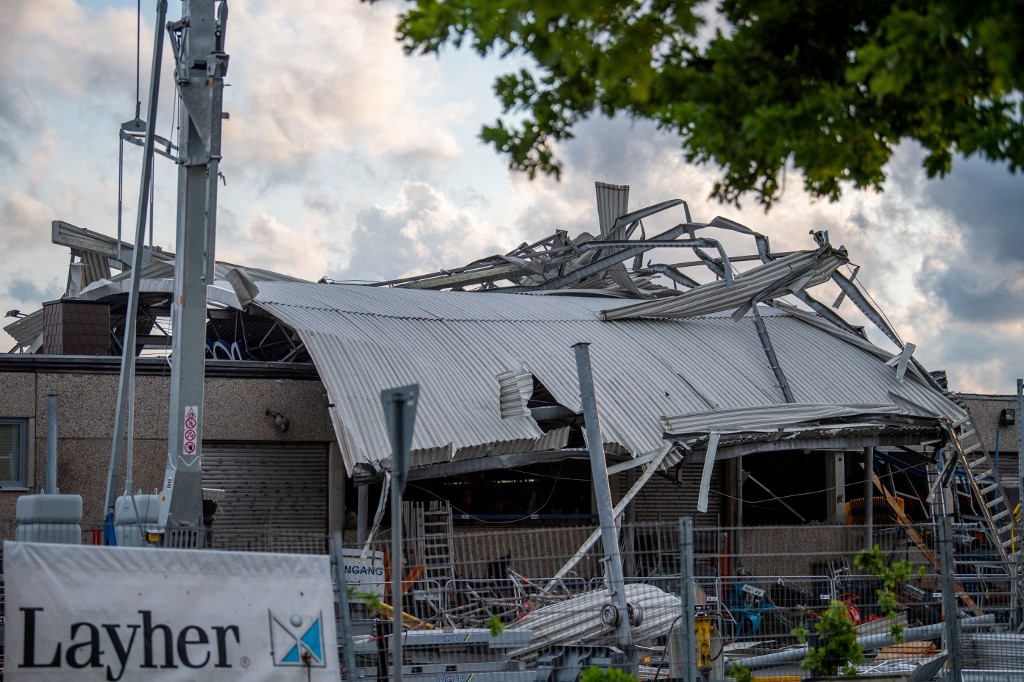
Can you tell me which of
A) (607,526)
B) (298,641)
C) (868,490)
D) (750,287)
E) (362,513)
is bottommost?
(298,641)

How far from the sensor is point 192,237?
14672 millimetres

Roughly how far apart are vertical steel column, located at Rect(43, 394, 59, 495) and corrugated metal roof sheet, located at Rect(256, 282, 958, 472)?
3.82m

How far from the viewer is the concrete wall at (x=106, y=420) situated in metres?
19.6

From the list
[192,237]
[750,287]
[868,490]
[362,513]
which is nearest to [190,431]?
[192,237]

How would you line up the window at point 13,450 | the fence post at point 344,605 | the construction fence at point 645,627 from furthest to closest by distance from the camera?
1. the window at point 13,450
2. the construction fence at point 645,627
3. the fence post at point 344,605

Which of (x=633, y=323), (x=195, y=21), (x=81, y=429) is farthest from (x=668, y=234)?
(x=195, y=21)

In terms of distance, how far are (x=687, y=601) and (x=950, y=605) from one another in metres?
3.02

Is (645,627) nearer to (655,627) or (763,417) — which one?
(655,627)

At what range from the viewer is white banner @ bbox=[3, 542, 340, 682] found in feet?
29.2

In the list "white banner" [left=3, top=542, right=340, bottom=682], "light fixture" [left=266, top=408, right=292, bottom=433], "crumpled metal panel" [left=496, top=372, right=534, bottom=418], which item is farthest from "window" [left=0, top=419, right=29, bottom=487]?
"white banner" [left=3, top=542, right=340, bottom=682]

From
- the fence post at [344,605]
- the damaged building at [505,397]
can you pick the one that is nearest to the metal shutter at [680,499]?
the damaged building at [505,397]

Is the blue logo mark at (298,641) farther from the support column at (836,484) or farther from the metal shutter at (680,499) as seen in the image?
the support column at (836,484)

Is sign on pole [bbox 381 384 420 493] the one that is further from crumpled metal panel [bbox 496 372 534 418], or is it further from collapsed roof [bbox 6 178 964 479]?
crumpled metal panel [bbox 496 372 534 418]

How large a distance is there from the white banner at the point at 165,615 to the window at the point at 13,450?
36.3ft
